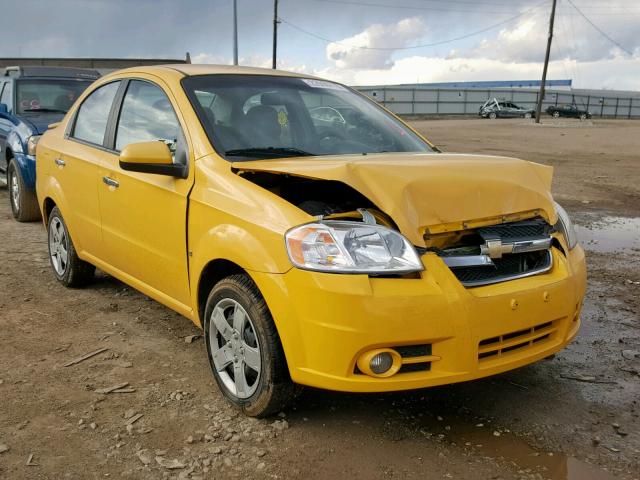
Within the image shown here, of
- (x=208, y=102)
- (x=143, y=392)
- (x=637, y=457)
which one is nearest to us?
(x=637, y=457)

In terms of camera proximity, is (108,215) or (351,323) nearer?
(351,323)

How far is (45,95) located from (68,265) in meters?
4.86

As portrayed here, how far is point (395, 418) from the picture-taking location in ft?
10.3

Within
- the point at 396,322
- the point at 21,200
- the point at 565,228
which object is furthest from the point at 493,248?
the point at 21,200

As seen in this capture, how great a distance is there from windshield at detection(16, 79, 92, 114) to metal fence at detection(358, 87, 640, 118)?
3580 cm

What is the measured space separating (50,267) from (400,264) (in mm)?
4238

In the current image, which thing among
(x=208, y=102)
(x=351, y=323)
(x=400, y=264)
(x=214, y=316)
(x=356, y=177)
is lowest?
(x=214, y=316)

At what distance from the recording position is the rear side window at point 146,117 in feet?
12.3

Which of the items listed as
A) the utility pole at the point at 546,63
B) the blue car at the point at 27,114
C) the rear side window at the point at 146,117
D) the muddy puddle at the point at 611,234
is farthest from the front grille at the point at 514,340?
the utility pole at the point at 546,63

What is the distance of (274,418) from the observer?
3107 mm

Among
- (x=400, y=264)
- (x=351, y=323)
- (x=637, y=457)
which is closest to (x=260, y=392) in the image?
(x=351, y=323)

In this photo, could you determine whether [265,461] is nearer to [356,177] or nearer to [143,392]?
[143,392]

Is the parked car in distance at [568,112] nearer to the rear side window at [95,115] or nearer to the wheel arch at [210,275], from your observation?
the rear side window at [95,115]

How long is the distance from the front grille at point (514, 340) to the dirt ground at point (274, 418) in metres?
0.40
